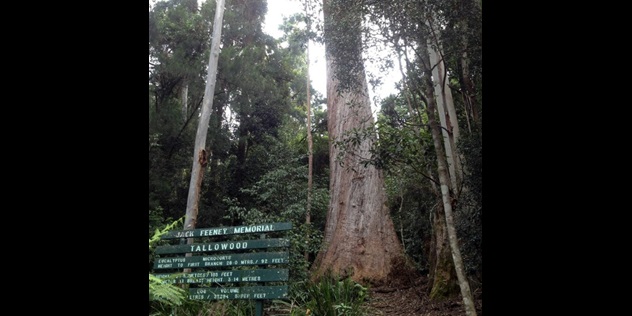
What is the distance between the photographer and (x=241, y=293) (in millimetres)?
5238

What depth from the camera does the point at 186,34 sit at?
41.1 ft

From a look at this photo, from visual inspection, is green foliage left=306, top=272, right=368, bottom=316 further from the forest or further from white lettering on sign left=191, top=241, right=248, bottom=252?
white lettering on sign left=191, top=241, right=248, bottom=252

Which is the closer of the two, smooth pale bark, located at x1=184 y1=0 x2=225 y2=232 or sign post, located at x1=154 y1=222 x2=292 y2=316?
sign post, located at x1=154 y1=222 x2=292 y2=316

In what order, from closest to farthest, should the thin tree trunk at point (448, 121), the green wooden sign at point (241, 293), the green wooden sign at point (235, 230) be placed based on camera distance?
the green wooden sign at point (241, 293), the green wooden sign at point (235, 230), the thin tree trunk at point (448, 121)

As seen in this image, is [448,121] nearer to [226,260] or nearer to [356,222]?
[226,260]

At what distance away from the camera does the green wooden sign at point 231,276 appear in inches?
201

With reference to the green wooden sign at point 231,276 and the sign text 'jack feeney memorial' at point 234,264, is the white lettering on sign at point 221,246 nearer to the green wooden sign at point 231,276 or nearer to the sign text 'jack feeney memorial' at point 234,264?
the sign text 'jack feeney memorial' at point 234,264

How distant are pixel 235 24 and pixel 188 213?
21.9ft

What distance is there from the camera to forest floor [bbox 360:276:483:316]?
20.1 ft

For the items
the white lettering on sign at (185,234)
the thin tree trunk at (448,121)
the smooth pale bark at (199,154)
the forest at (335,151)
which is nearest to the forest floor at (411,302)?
the forest at (335,151)

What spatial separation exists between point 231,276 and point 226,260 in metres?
0.19

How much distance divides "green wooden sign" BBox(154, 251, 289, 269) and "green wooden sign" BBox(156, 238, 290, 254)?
74 millimetres

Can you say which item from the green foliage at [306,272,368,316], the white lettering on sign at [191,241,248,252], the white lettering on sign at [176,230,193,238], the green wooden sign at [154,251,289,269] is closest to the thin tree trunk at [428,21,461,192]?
the green foliage at [306,272,368,316]
